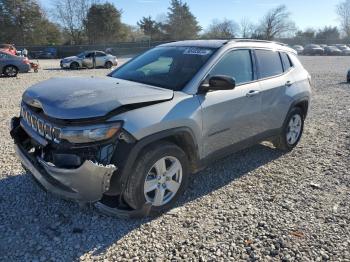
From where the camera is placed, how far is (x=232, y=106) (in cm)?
428

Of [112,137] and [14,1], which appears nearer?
[112,137]

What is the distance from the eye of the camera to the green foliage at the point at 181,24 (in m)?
67.5

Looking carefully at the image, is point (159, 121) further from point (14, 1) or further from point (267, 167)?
point (14, 1)

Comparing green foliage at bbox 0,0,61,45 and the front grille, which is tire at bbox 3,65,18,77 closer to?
the front grille

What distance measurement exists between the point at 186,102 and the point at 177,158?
61 centimetres

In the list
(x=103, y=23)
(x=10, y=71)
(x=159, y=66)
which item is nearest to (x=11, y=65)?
(x=10, y=71)

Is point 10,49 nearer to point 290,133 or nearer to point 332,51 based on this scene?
point 290,133

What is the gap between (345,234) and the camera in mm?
3535

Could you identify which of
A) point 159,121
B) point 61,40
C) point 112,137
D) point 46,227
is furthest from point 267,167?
point 61,40

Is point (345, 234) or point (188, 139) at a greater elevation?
point (188, 139)

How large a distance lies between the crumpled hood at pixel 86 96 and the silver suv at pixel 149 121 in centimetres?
1

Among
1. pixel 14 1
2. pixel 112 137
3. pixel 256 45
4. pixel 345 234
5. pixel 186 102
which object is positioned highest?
pixel 14 1

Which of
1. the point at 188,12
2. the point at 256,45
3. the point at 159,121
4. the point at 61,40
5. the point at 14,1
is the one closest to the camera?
the point at 159,121

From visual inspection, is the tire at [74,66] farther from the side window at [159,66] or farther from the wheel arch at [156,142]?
the wheel arch at [156,142]
